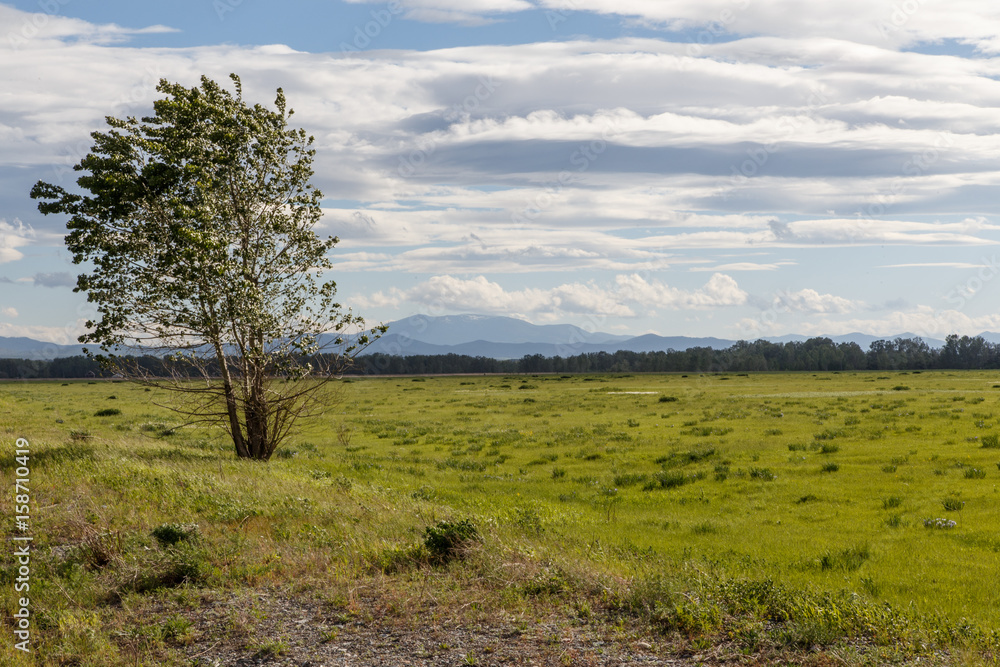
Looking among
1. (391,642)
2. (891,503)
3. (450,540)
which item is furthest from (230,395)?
(891,503)

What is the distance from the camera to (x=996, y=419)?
3569 centimetres

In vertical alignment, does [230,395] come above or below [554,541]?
above

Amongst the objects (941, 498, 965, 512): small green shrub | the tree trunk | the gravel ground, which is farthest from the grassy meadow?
the tree trunk

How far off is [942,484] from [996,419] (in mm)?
18710

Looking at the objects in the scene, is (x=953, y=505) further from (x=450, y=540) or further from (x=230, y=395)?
(x=230, y=395)

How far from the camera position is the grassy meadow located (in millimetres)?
9250

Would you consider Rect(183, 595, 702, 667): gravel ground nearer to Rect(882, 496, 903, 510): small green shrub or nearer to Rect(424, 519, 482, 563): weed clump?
Rect(424, 519, 482, 563): weed clump

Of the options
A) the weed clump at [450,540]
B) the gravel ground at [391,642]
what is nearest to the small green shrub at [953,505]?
the weed clump at [450,540]

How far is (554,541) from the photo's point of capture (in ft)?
45.4

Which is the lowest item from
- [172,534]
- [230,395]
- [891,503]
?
[891,503]

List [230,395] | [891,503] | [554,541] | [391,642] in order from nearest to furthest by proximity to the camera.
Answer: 1. [391,642]
2. [554,541]
3. [891,503]
4. [230,395]

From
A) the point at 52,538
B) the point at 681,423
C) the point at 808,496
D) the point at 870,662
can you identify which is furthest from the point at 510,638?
the point at 681,423

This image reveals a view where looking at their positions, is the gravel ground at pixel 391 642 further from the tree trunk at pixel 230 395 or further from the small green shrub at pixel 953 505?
the tree trunk at pixel 230 395

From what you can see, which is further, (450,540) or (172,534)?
(172,534)
